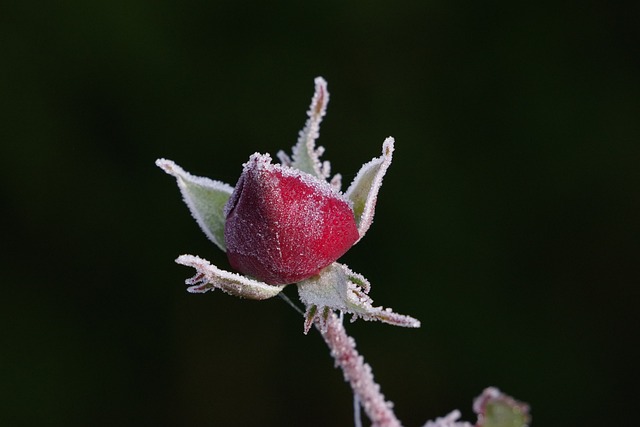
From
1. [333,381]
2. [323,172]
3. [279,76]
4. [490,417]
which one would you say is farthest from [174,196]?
[490,417]

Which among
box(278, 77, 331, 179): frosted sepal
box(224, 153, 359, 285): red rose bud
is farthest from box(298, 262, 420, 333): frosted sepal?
box(278, 77, 331, 179): frosted sepal

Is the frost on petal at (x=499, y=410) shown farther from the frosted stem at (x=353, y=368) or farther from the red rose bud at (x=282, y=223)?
the red rose bud at (x=282, y=223)

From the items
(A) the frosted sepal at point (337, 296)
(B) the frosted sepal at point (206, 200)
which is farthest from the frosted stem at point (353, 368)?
(B) the frosted sepal at point (206, 200)

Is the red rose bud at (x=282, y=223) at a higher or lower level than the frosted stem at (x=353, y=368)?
higher

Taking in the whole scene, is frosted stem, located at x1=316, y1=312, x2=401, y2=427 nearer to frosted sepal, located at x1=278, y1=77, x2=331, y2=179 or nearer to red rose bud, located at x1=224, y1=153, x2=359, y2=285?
red rose bud, located at x1=224, y1=153, x2=359, y2=285

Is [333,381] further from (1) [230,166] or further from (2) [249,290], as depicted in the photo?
(2) [249,290]

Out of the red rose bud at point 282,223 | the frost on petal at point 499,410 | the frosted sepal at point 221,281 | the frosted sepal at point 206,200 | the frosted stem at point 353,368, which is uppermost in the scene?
the frosted sepal at point 206,200
